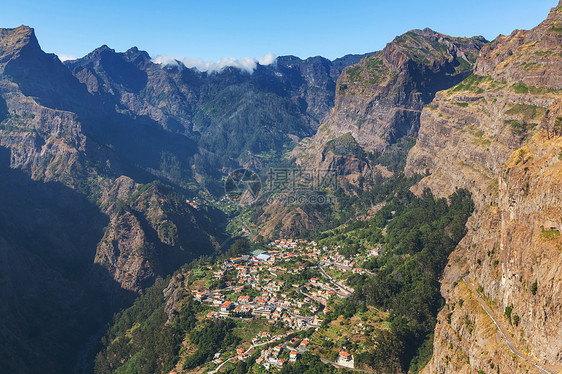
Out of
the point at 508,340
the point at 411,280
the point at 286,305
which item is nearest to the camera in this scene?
the point at 508,340

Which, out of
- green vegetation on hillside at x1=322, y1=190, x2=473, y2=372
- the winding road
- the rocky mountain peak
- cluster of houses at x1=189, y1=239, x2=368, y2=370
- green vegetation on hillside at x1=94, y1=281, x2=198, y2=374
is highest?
the rocky mountain peak

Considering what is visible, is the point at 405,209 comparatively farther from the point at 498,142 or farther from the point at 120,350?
the point at 120,350

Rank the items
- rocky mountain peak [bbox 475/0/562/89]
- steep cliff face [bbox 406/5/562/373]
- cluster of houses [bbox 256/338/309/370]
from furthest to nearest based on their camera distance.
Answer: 1. rocky mountain peak [bbox 475/0/562/89]
2. cluster of houses [bbox 256/338/309/370]
3. steep cliff face [bbox 406/5/562/373]

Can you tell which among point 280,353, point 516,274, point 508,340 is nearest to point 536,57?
point 516,274

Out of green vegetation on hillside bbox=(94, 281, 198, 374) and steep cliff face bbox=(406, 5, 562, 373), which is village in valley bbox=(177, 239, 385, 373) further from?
steep cliff face bbox=(406, 5, 562, 373)

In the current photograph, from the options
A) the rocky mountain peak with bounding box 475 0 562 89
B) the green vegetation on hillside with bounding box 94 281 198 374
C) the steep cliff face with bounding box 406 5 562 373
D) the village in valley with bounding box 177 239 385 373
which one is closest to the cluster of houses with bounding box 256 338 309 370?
the village in valley with bounding box 177 239 385 373

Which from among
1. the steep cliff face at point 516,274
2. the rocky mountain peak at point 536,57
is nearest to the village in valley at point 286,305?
the steep cliff face at point 516,274

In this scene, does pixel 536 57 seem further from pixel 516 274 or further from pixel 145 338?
pixel 145 338

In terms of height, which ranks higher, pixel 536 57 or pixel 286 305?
pixel 536 57

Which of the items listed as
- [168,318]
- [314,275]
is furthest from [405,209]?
[168,318]
